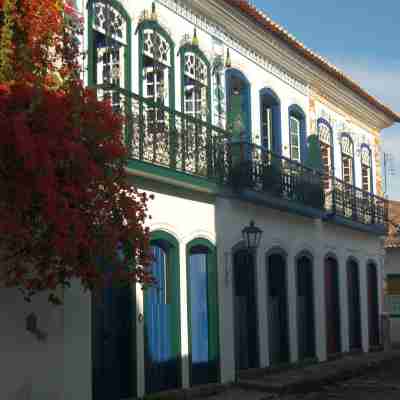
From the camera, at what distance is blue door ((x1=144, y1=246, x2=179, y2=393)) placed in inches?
485

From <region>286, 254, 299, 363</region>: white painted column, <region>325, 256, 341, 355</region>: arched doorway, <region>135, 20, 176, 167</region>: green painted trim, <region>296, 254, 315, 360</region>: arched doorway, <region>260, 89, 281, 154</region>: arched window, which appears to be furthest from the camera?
<region>325, 256, 341, 355</region>: arched doorway

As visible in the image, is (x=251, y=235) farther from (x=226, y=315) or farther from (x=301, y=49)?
(x=301, y=49)

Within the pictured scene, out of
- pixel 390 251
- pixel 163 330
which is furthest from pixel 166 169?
pixel 390 251

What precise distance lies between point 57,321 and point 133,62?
14.1ft

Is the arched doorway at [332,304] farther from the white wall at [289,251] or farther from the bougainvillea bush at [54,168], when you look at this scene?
the bougainvillea bush at [54,168]

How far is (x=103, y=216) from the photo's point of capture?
8586mm

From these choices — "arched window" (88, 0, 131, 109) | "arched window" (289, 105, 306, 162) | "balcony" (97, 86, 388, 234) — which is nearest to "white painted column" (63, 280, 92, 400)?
"balcony" (97, 86, 388, 234)

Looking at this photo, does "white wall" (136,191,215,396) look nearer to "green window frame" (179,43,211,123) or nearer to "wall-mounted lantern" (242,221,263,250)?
"wall-mounted lantern" (242,221,263,250)

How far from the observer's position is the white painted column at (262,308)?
15727 mm

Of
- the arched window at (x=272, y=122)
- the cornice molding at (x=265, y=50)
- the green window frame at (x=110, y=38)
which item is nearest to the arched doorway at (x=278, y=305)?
the arched window at (x=272, y=122)

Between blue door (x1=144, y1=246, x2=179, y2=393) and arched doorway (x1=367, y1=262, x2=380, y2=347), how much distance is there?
1045cm

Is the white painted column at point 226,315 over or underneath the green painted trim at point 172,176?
underneath

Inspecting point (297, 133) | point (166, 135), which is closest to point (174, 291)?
point (166, 135)

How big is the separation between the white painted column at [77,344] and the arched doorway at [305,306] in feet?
24.7
